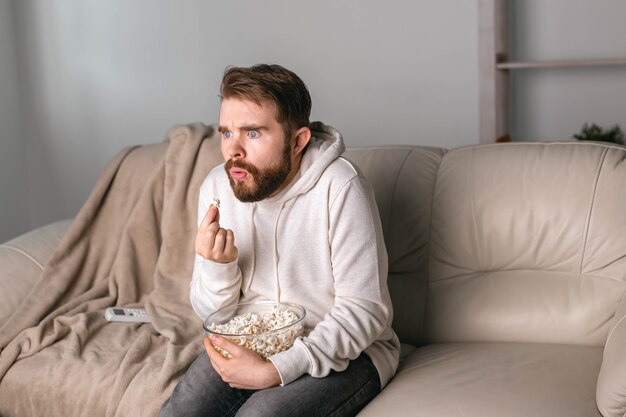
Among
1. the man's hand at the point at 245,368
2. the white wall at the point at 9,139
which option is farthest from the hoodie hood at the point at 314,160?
the white wall at the point at 9,139

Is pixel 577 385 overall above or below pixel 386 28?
below

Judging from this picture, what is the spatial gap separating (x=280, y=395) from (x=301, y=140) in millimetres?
564

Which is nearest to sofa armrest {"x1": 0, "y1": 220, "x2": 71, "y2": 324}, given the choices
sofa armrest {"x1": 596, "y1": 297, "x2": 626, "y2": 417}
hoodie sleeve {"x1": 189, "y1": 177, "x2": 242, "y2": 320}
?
hoodie sleeve {"x1": 189, "y1": 177, "x2": 242, "y2": 320}

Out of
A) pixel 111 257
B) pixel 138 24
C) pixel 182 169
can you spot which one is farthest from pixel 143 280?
pixel 138 24

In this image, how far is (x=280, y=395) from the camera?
5.78 feet

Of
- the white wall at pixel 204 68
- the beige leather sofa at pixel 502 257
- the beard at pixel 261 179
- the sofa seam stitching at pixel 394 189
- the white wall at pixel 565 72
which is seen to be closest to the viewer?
the beard at pixel 261 179

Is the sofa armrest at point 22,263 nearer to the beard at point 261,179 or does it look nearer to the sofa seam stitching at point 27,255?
the sofa seam stitching at point 27,255

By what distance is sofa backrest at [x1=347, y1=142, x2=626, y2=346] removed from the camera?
219 cm

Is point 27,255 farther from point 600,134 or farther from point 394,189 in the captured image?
point 600,134

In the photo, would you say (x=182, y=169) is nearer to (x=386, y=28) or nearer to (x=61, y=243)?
(x=61, y=243)

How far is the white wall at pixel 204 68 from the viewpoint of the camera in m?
3.35

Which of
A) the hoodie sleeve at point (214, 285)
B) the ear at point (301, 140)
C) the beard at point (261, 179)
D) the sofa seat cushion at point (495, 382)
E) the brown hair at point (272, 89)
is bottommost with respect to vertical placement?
the sofa seat cushion at point (495, 382)

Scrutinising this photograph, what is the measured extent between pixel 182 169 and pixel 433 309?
Result: 821mm

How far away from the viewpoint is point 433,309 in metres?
2.32
